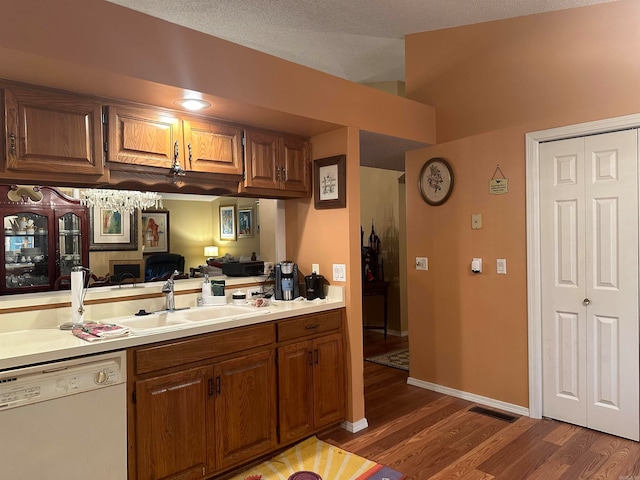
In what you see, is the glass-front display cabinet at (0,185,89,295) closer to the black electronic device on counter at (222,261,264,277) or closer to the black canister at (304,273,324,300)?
the black electronic device on counter at (222,261,264,277)

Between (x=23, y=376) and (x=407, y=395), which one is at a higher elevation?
(x=23, y=376)

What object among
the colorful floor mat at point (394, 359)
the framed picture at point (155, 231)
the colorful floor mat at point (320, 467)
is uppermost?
the framed picture at point (155, 231)

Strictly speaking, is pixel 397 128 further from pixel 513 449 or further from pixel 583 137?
pixel 513 449

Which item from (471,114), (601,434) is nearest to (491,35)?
(471,114)

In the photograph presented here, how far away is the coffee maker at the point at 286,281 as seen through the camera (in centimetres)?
306

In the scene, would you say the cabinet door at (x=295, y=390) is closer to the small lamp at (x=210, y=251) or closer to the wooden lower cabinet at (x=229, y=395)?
the wooden lower cabinet at (x=229, y=395)

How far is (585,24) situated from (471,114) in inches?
36.3

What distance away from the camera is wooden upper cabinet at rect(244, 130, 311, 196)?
2.83m

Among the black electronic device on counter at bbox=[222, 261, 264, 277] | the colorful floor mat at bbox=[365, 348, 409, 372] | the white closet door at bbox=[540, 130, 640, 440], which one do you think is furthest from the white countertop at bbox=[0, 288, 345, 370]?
the colorful floor mat at bbox=[365, 348, 409, 372]

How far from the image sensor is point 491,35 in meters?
3.31

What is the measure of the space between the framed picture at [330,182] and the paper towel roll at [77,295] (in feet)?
5.28

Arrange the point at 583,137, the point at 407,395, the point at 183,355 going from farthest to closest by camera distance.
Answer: the point at 407,395 < the point at 583,137 < the point at 183,355

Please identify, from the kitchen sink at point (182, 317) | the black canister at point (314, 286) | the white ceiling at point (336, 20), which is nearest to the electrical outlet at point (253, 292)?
the kitchen sink at point (182, 317)

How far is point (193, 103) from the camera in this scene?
238 centimetres
